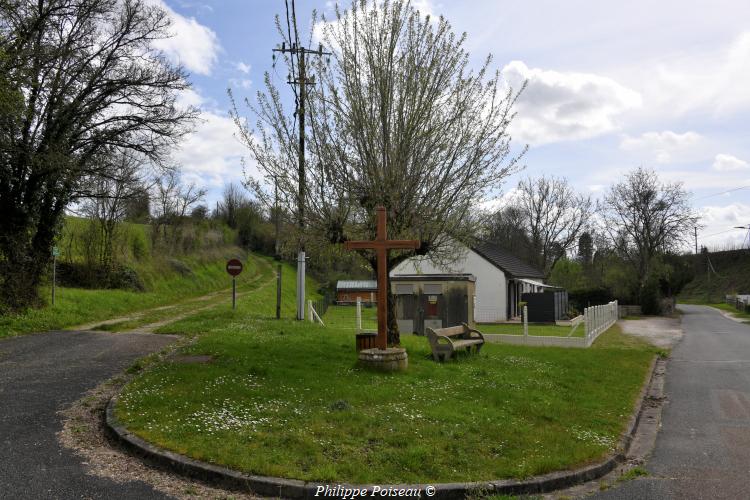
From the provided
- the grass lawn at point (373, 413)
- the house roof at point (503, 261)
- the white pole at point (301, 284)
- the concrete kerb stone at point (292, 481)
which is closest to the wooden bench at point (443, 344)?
the grass lawn at point (373, 413)

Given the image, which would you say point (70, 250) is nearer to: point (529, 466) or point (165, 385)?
point (165, 385)

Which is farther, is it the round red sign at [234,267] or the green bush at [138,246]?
the green bush at [138,246]

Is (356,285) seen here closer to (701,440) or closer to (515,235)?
(515,235)

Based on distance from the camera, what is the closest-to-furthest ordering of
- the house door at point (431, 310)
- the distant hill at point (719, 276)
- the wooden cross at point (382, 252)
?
the wooden cross at point (382, 252), the house door at point (431, 310), the distant hill at point (719, 276)

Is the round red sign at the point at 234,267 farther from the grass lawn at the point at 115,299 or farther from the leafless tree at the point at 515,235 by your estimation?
the leafless tree at the point at 515,235

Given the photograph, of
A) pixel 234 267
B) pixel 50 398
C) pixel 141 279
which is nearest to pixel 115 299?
pixel 141 279

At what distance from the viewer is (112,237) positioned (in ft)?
86.2

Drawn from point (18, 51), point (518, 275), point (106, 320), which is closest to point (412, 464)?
point (18, 51)

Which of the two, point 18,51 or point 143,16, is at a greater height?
point 143,16

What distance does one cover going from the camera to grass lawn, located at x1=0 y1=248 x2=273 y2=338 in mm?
16266

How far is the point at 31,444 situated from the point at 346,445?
126 inches

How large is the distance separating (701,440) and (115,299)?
21.1 metres

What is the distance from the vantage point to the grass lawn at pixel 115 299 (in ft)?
53.4

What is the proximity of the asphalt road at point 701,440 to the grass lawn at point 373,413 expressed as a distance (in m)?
0.59
